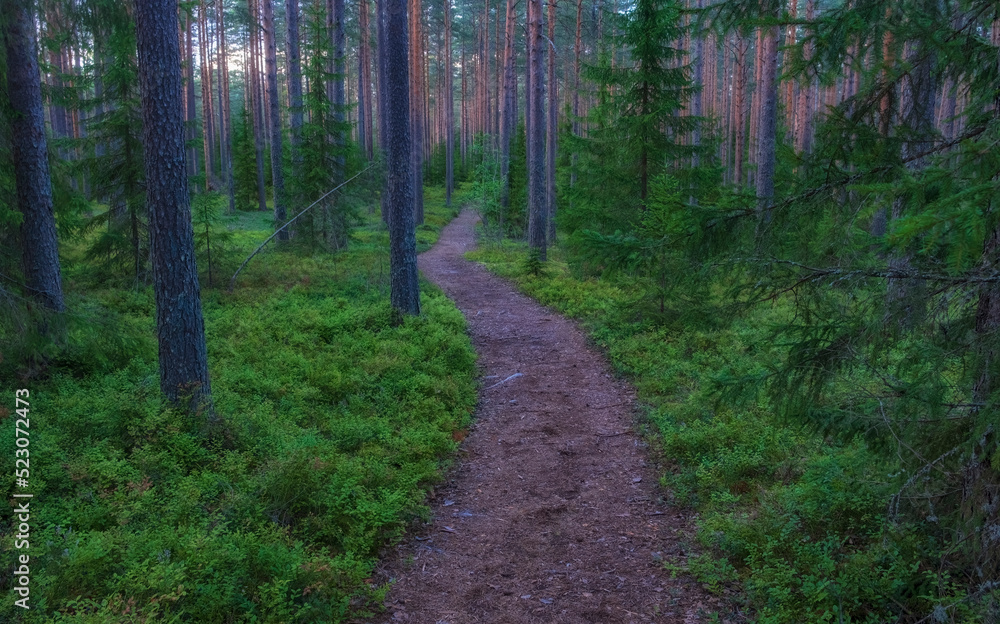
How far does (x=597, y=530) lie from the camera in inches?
223

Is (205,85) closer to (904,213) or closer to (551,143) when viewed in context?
(551,143)

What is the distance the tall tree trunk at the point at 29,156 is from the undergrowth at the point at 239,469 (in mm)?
1183

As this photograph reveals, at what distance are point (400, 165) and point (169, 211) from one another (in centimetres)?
563

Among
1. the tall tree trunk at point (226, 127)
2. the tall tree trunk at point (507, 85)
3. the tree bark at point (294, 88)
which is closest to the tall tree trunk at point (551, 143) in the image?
the tall tree trunk at point (507, 85)

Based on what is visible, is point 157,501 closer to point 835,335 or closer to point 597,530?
point 597,530

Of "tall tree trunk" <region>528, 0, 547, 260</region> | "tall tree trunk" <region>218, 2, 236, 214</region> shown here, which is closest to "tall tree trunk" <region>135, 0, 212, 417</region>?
"tall tree trunk" <region>528, 0, 547, 260</region>

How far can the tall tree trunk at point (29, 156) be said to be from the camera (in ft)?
26.2

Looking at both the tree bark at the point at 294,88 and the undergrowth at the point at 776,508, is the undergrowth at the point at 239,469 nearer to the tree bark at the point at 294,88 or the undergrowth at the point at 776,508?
the undergrowth at the point at 776,508

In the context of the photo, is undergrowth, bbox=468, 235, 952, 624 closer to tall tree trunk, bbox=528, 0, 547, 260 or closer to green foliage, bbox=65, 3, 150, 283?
tall tree trunk, bbox=528, 0, 547, 260

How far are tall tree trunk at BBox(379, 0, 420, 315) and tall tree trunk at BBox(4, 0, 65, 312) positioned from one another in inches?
205

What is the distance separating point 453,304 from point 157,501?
31.2 ft

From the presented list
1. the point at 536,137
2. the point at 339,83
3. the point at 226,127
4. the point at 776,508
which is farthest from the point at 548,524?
the point at 226,127

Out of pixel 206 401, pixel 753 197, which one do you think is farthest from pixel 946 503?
pixel 206 401

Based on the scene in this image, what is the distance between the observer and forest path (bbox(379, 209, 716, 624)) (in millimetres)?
4582
